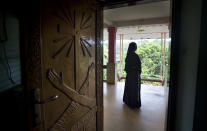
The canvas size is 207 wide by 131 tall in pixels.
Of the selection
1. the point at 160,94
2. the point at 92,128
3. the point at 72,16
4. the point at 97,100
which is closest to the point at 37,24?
the point at 72,16

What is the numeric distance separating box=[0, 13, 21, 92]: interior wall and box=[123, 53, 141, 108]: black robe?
2467mm

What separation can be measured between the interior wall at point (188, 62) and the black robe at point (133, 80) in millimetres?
1650

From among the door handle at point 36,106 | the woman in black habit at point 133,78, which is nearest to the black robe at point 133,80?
the woman in black habit at point 133,78

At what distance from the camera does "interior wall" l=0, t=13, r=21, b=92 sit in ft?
3.09

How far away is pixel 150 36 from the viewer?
320 inches

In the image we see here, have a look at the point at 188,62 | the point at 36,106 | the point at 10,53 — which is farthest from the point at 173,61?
the point at 10,53

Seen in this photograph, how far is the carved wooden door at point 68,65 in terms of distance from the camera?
3.12 feet

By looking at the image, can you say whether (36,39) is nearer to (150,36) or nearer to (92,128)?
(92,128)

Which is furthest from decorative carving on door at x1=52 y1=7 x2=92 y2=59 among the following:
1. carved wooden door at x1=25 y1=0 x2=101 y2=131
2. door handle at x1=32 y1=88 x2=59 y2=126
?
door handle at x1=32 y1=88 x2=59 y2=126

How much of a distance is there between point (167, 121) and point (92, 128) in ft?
2.89

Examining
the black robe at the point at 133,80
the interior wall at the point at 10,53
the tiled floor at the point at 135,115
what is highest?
the interior wall at the point at 10,53

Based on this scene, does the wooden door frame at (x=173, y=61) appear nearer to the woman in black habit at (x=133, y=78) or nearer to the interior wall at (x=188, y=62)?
the interior wall at (x=188, y=62)

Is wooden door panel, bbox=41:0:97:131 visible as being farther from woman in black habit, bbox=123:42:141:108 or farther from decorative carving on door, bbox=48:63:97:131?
woman in black habit, bbox=123:42:141:108

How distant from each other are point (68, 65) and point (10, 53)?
45 centimetres
